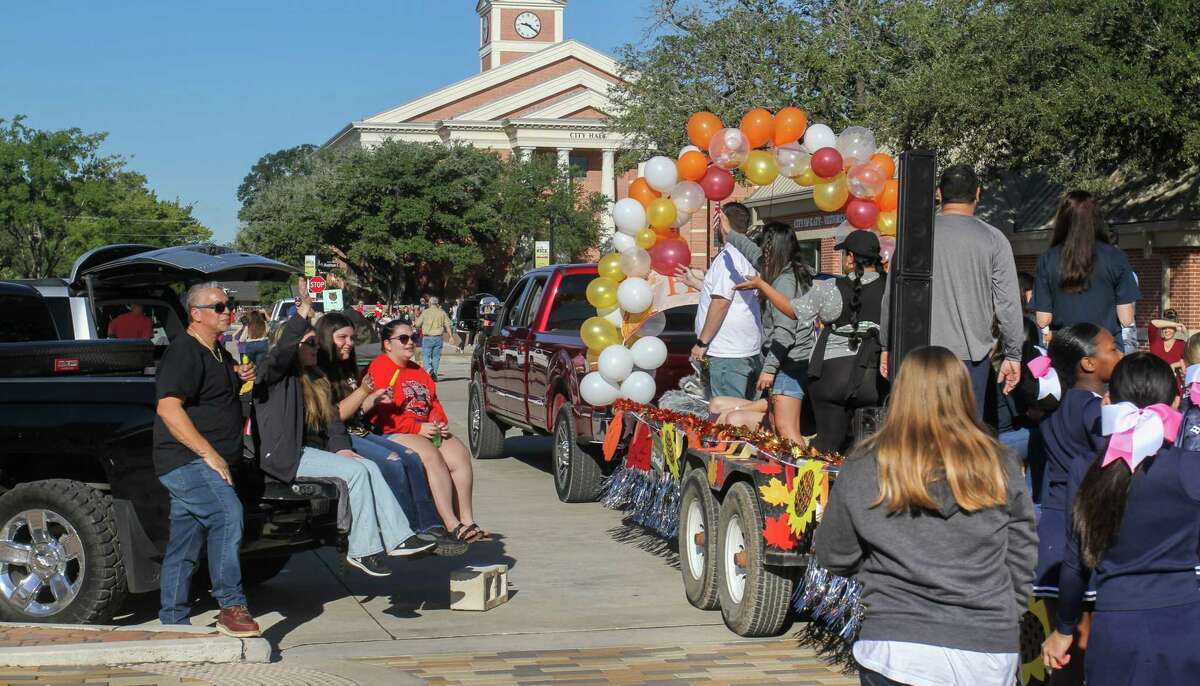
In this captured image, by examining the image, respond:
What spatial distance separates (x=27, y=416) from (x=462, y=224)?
59639mm

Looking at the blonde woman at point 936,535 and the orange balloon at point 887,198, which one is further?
the orange balloon at point 887,198

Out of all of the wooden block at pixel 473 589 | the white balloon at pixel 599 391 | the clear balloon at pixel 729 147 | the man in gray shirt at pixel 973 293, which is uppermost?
the clear balloon at pixel 729 147

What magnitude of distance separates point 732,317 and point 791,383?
1.27m

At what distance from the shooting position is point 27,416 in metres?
7.12

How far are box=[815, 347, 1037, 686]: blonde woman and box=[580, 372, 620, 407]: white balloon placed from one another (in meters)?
6.93

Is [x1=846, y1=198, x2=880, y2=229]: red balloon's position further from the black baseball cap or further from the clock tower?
the clock tower

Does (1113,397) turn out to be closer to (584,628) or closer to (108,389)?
(584,628)

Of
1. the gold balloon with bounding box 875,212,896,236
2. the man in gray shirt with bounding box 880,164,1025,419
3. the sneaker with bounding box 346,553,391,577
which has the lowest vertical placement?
the sneaker with bounding box 346,553,391,577

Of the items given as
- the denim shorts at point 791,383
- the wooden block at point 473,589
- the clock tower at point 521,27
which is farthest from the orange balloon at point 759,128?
the clock tower at point 521,27

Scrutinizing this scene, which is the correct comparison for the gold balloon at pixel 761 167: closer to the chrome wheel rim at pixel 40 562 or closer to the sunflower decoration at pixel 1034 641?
the sunflower decoration at pixel 1034 641

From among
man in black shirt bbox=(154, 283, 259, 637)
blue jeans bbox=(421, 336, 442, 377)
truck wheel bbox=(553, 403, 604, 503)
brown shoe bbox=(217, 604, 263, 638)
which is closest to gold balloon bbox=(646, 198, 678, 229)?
truck wheel bbox=(553, 403, 604, 503)

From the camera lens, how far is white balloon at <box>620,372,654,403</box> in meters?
A: 10.2

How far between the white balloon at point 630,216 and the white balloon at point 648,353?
96cm

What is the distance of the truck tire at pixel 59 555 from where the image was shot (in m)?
6.89
